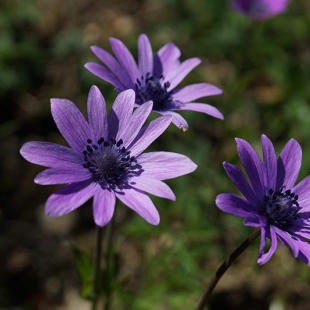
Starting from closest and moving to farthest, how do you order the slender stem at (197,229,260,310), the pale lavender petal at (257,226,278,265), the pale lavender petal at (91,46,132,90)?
the pale lavender petal at (257,226,278,265) → the slender stem at (197,229,260,310) → the pale lavender petal at (91,46,132,90)

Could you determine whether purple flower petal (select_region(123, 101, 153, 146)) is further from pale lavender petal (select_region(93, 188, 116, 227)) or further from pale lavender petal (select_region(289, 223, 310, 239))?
pale lavender petal (select_region(289, 223, 310, 239))

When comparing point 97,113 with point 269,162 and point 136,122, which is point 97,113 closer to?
point 136,122

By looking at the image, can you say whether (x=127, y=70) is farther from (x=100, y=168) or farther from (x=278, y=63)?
(x=278, y=63)

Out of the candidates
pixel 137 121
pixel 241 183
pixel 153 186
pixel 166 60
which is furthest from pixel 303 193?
pixel 166 60

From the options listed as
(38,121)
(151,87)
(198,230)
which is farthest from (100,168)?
(38,121)

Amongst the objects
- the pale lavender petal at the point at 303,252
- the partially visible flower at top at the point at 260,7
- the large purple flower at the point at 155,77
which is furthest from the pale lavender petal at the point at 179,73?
the partially visible flower at top at the point at 260,7

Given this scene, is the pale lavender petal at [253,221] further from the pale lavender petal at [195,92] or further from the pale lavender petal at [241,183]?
the pale lavender petal at [195,92]

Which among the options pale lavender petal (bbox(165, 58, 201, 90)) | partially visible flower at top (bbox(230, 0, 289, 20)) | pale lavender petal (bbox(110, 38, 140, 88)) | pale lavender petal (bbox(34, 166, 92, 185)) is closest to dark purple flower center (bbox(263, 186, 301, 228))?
pale lavender petal (bbox(34, 166, 92, 185))

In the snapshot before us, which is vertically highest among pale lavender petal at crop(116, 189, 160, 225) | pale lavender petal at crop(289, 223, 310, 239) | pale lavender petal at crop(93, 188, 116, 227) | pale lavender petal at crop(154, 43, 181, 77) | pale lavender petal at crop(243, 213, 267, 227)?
pale lavender petal at crop(154, 43, 181, 77)
